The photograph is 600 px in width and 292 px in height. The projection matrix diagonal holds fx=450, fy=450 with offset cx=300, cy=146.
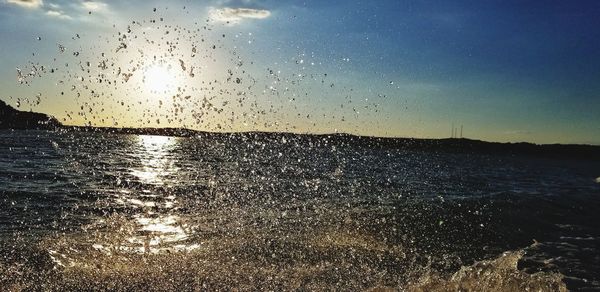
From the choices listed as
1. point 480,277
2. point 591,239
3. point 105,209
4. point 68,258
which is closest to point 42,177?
point 105,209

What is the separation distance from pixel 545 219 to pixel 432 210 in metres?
4.39

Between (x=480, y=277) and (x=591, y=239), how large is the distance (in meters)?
8.18

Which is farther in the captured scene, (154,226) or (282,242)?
(154,226)

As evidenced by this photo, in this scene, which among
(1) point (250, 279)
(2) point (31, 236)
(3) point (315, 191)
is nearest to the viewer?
(1) point (250, 279)

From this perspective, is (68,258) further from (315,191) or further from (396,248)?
(315,191)

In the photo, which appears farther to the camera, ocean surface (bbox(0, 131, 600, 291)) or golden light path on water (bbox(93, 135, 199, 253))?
golden light path on water (bbox(93, 135, 199, 253))

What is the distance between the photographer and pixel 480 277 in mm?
8547

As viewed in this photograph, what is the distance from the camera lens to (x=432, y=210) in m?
18.2

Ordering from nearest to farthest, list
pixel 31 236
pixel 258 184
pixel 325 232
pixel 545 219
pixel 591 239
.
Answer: pixel 31 236 → pixel 325 232 → pixel 591 239 → pixel 545 219 → pixel 258 184

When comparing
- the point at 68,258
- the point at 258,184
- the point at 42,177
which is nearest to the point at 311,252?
the point at 68,258

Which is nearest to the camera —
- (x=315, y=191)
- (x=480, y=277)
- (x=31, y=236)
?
(x=480, y=277)

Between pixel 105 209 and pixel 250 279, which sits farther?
pixel 105 209

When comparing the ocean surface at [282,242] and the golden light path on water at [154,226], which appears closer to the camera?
the ocean surface at [282,242]

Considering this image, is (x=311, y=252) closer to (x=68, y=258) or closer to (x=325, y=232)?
(x=325, y=232)
